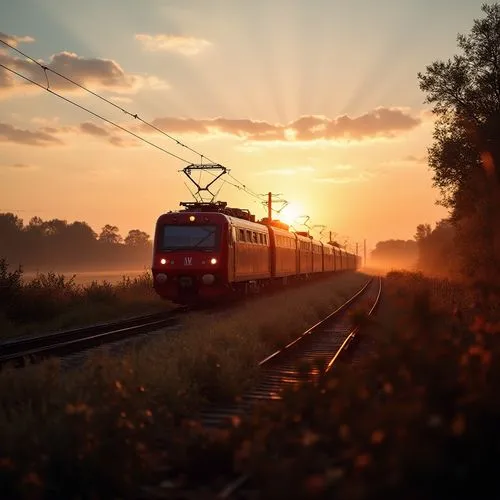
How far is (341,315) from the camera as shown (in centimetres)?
2489

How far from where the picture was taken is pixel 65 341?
15.0 metres

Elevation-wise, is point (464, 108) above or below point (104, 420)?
above

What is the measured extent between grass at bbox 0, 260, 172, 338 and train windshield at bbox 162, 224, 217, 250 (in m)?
2.81

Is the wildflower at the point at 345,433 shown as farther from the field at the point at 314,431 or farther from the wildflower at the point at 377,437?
the wildflower at the point at 377,437

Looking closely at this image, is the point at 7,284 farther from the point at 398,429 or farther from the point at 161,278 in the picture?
the point at 398,429

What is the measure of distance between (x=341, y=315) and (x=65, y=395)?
1867 centimetres

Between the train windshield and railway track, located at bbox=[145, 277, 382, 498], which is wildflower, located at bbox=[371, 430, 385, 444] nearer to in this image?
railway track, located at bbox=[145, 277, 382, 498]

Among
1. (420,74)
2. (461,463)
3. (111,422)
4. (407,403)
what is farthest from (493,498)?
(420,74)

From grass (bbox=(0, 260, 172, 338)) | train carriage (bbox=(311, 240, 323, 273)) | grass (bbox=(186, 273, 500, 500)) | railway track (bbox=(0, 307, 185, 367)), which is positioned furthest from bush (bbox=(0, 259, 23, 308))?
train carriage (bbox=(311, 240, 323, 273))

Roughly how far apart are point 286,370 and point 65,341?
5.83m

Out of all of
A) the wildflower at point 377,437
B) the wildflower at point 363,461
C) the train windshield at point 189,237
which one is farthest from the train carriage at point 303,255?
the wildflower at point 363,461

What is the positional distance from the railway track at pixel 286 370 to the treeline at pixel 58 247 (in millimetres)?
130650

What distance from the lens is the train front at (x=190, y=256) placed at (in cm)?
2283

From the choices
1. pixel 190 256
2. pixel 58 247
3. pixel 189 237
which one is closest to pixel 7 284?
pixel 190 256
